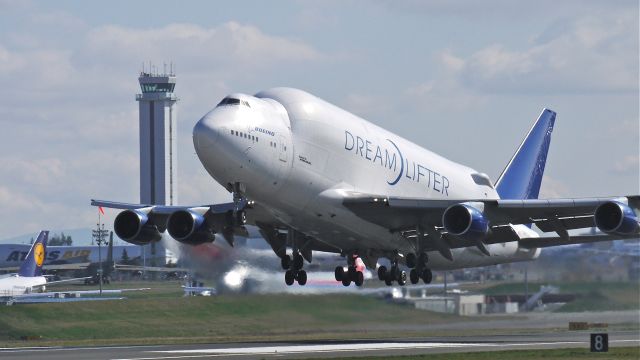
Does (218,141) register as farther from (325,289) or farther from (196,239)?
(325,289)

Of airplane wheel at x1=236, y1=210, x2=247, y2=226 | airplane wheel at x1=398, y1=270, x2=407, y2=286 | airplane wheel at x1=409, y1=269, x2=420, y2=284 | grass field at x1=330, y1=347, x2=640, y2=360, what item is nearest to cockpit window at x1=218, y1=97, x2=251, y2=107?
airplane wheel at x1=236, y1=210, x2=247, y2=226

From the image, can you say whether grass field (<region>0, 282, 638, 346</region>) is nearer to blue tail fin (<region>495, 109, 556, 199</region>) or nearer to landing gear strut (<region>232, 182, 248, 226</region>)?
blue tail fin (<region>495, 109, 556, 199</region>)

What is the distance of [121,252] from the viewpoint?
15188 centimetres

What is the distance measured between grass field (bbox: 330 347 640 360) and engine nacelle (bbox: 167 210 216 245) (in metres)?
8.28

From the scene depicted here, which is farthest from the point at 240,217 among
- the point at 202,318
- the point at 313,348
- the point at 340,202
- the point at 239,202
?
the point at 202,318

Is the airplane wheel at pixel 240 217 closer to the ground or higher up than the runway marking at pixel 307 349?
higher up

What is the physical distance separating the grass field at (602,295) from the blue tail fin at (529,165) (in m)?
8.51

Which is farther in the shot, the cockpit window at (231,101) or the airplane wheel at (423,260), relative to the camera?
the airplane wheel at (423,260)

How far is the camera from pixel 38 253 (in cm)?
11038

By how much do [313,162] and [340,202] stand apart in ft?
7.80

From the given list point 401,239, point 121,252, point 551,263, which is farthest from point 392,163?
point 121,252

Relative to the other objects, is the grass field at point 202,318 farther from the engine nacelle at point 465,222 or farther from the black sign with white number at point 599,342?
the engine nacelle at point 465,222

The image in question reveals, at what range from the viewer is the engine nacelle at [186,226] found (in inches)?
2013

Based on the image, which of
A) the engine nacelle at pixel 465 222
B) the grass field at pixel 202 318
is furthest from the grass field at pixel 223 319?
the engine nacelle at pixel 465 222
